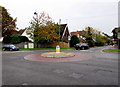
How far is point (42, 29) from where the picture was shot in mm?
24125

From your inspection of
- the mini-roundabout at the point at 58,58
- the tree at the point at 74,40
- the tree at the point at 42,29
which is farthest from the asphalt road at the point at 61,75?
the tree at the point at 74,40

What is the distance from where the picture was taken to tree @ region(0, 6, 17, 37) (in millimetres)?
22456

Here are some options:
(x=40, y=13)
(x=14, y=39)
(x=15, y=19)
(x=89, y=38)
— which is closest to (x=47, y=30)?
(x=40, y=13)

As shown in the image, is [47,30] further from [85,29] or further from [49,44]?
[85,29]

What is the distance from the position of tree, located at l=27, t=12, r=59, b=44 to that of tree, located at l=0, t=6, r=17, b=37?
3842 millimetres

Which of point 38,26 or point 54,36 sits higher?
point 38,26

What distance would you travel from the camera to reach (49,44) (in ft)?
95.0

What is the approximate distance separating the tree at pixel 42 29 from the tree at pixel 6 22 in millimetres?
3842

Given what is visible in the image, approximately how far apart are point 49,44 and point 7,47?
443 inches

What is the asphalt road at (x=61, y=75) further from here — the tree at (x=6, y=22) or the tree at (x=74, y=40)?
the tree at (x=74, y=40)

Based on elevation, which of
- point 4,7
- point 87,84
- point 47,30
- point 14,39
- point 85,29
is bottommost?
point 87,84

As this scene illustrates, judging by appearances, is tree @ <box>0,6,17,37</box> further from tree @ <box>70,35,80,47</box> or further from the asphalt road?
the asphalt road

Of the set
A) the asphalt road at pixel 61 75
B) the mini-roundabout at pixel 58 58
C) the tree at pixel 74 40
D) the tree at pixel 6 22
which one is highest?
the tree at pixel 6 22

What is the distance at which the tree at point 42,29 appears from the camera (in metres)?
24.0
